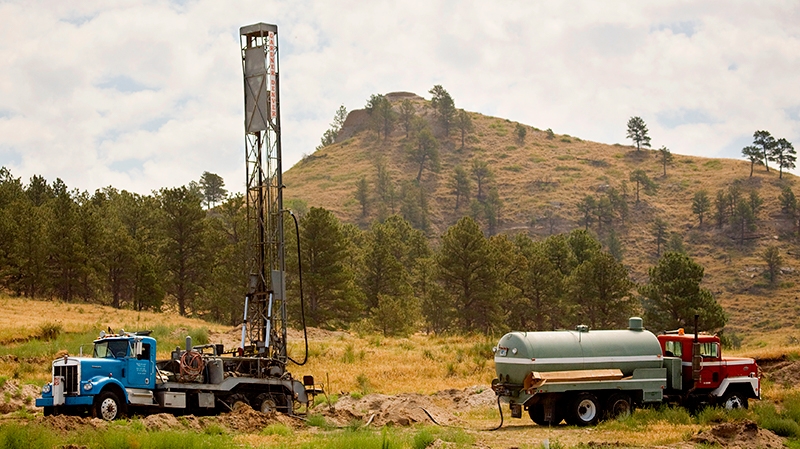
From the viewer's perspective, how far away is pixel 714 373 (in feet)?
86.5

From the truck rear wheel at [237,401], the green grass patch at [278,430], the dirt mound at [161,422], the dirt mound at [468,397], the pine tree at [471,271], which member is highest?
the pine tree at [471,271]

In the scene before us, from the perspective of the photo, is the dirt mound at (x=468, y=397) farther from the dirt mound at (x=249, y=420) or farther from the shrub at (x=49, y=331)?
the shrub at (x=49, y=331)

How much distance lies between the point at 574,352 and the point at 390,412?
216 inches

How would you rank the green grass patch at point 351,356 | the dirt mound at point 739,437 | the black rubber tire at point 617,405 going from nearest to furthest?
the dirt mound at point 739,437, the black rubber tire at point 617,405, the green grass patch at point 351,356

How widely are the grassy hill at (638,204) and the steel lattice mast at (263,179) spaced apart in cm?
7858

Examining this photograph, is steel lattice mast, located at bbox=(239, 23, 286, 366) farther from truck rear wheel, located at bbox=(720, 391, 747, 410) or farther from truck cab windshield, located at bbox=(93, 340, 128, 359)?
truck rear wheel, located at bbox=(720, 391, 747, 410)

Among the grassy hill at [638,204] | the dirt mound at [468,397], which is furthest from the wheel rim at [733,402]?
the grassy hill at [638,204]

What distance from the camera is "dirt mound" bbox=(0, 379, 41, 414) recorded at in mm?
26783

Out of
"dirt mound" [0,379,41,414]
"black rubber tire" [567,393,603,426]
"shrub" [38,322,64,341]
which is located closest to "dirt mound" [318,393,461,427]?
"black rubber tire" [567,393,603,426]

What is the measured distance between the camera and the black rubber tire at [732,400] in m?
26.3

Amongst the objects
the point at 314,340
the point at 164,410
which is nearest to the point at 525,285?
the point at 314,340

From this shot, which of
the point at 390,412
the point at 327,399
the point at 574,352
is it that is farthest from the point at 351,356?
the point at 574,352

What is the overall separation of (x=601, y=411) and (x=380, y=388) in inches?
506

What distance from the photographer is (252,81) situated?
3017cm
